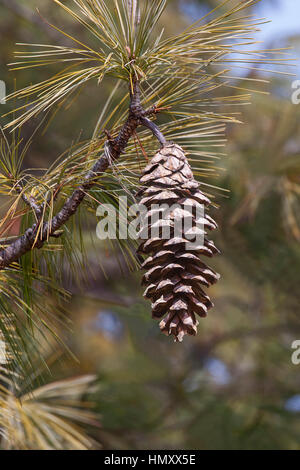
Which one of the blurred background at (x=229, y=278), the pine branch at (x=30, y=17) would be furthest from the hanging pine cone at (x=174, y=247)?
the pine branch at (x=30, y=17)

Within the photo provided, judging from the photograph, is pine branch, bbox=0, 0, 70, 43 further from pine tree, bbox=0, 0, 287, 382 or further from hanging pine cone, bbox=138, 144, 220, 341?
hanging pine cone, bbox=138, 144, 220, 341

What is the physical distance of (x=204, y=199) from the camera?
0.65m

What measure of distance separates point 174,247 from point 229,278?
257 centimetres

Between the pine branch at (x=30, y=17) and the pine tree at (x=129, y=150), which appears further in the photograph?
the pine branch at (x=30, y=17)

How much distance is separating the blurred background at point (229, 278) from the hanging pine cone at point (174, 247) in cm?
110

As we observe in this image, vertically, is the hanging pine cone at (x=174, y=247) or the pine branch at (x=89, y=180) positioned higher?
the pine branch at (x=89, y=180)

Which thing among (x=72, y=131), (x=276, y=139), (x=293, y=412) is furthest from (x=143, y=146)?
(x=293, y=412)

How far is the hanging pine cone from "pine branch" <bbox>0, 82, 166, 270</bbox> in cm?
5

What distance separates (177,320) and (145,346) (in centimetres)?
237

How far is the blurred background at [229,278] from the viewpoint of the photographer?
6.46 ft

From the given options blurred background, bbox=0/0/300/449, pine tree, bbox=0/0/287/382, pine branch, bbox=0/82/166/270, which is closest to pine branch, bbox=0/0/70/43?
blurred background, bbox=0/0/300/449

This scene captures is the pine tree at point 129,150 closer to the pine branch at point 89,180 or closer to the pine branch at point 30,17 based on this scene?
the pine branch at point 89,180

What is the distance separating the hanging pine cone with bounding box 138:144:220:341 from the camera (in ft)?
2.09

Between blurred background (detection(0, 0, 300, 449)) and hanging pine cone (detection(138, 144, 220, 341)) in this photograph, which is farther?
blurred background (detection(0, 0, 300, 449))
